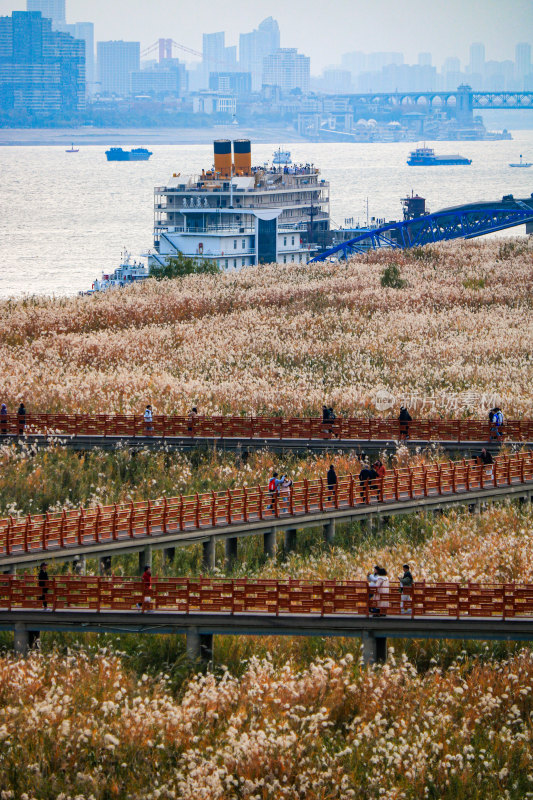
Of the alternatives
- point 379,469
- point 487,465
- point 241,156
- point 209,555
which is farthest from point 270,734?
point 241,156

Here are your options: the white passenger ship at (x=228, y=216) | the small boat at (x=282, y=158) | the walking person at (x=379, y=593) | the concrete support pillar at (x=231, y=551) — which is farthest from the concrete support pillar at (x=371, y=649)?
the small boat at (x=282, y=158)

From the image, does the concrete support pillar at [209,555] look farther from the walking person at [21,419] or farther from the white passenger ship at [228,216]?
the white passenger ship at [228,216]

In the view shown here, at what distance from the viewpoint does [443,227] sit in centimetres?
10662

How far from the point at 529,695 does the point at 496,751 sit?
1.68 metres

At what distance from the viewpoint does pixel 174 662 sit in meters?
26.2

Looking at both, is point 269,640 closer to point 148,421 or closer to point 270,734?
point 270,734

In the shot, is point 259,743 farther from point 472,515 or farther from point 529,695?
point 472,515

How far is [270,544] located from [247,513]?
117 cm

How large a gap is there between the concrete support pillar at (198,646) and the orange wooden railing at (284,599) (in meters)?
0.48

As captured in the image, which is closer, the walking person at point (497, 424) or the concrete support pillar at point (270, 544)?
the concrete support pillar at point (270, 544)

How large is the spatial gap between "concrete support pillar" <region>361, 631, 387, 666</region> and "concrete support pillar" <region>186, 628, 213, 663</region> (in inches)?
116

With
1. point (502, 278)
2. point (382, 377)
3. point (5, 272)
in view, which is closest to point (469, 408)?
point (382, 377)

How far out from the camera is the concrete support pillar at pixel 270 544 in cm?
3244

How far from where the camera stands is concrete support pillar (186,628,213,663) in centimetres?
2569
